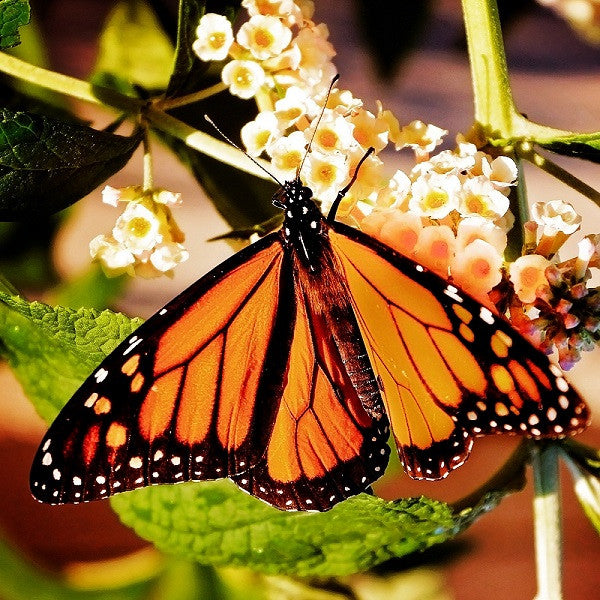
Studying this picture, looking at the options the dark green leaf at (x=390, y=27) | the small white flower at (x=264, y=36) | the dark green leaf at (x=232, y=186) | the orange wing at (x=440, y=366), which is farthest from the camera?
the dark green leaf at (x=390, y=27)

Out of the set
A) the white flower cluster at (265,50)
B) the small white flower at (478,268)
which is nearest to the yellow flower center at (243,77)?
the white flower cluster at (265,50)

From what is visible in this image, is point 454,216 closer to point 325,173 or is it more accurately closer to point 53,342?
point 325,173

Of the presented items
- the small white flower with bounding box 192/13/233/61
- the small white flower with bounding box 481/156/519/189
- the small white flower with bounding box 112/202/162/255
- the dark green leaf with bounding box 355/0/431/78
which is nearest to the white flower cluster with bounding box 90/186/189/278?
the small white flower with bounding box 112/202/162/255

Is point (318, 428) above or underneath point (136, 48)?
underneath

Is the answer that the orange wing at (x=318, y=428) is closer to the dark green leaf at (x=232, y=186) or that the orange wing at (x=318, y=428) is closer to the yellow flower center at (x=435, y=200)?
the yellow flower center at (x=435, y=200)

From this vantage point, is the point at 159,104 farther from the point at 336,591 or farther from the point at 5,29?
the point at 336,591

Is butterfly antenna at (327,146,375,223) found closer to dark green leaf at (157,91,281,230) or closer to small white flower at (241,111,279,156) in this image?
small white flower at (241,111,279,156)

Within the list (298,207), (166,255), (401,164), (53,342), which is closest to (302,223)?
(298,207)
